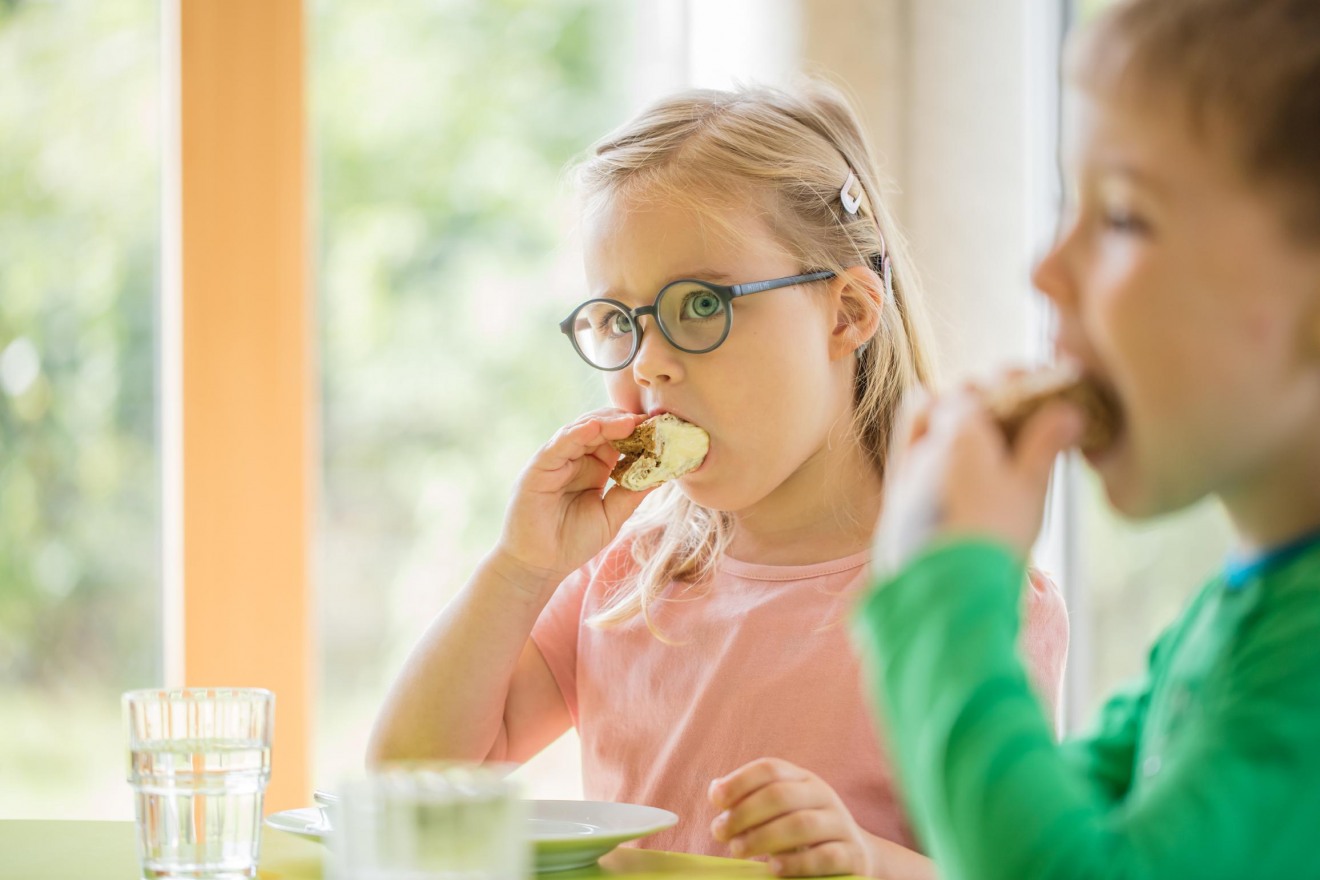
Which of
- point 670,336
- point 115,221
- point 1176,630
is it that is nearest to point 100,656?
point 115,221

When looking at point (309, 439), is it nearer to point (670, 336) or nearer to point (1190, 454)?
point (670, 336)

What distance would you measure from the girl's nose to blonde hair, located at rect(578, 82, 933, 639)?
153 millimetres

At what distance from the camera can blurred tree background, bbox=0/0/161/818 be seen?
2756 millimetres

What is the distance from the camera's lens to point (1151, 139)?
2.51 ft

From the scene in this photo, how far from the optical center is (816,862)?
1077 mm

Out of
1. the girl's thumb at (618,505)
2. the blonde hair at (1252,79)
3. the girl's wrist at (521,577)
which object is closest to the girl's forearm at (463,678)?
the girl's wrist at (521,577)

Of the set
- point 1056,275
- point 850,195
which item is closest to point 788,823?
point 1056,275

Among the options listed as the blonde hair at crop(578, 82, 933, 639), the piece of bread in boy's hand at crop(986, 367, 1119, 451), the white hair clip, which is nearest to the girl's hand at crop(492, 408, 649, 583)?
the blonde hair at crop(578, 82, 933, 639)

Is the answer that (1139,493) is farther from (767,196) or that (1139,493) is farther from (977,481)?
(767,196)

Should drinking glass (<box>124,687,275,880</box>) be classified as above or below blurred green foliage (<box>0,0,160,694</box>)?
below

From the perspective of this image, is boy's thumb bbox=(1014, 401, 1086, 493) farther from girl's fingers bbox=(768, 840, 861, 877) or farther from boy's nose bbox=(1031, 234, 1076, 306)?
girl's fingers bbox=(768, 840, 861, 877)

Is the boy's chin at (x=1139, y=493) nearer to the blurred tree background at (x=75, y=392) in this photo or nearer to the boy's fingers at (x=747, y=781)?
the boy's fingers at (x=747, y=781)

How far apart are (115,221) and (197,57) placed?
0.37 meters

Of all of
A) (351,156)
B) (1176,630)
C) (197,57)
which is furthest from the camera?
(351,156)
